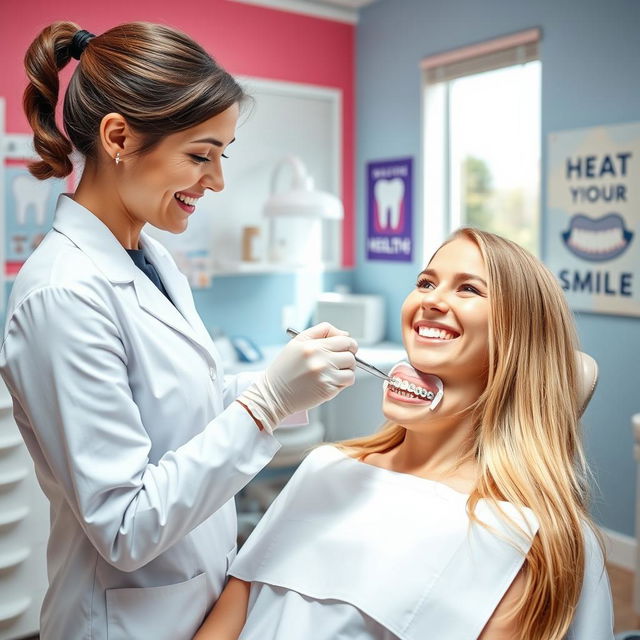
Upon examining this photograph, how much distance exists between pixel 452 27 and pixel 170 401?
293cm

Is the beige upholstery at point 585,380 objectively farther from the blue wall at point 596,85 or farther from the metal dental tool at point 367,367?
the blue wall at point 596,85

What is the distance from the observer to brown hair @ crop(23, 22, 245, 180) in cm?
114

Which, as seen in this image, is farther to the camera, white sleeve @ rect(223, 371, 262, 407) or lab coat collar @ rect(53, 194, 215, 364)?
white sleeve @ rect(223, 371, 262, 407)

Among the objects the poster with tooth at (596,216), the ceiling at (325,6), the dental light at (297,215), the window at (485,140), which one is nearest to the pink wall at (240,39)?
the ceiling at (325,6)

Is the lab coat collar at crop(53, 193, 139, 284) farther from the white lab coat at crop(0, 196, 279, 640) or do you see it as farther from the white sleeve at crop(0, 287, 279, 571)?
the white sleeve at crop(0, 287, 279, 571)

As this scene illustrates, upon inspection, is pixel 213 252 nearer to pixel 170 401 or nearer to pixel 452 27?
pixel 452 27

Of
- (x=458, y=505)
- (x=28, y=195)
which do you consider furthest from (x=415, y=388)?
(x=28, y=195)

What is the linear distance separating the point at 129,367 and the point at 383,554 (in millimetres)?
507

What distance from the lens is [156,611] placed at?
3.95 ft

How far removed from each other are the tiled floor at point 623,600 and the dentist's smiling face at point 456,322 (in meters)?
1.60

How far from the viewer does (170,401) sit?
1.20 m

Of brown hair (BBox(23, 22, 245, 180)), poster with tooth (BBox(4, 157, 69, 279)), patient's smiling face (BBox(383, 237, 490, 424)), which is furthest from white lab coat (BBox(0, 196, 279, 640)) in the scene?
poster with tooth (BBox(4, 157, 69, 279))

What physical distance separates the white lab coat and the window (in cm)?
237

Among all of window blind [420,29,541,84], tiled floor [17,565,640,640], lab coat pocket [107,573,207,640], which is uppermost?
window blind [420,29,541,84]
